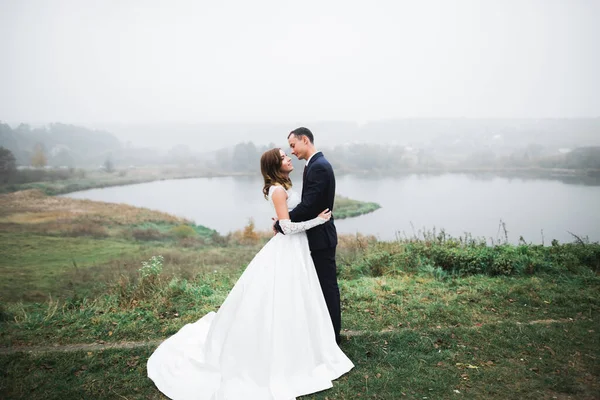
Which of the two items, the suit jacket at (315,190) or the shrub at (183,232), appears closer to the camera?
the suit jacket at (315,190)

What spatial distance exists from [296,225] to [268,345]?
1.24 meters

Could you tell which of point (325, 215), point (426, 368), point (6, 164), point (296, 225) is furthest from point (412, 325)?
point (6, 164)

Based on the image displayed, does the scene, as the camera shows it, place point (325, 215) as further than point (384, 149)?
No

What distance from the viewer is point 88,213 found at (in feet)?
62.2

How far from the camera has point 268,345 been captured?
12.0 ft

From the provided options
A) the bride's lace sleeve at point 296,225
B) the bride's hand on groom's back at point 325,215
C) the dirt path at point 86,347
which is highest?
the bride's hand on groom's back at point 325,215

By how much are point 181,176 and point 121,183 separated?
476 cm

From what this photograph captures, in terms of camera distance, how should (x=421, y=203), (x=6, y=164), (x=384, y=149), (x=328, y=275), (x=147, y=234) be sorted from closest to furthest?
1. (x=328, y=275)
2. (x=6, y=164)
3. (x=147, y=234)
4. (x=421, y=203)
5. (x=384, y=149)

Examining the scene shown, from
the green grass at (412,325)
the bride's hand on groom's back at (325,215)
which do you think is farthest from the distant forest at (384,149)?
the bride's hand on groom's back at (325,215)

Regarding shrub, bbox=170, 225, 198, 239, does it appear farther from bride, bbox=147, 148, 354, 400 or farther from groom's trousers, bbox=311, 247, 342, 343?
groom's trousers, bbox=311, 247, 342, 343

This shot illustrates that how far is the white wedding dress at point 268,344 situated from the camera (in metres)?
3.58

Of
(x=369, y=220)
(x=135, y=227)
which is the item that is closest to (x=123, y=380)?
(x=135, y=227)

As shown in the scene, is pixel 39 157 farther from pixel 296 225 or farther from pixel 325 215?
pixel 325 215

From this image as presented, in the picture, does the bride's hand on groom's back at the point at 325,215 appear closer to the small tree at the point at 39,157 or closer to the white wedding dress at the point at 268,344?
the white wedding dress at the point at 268,344
